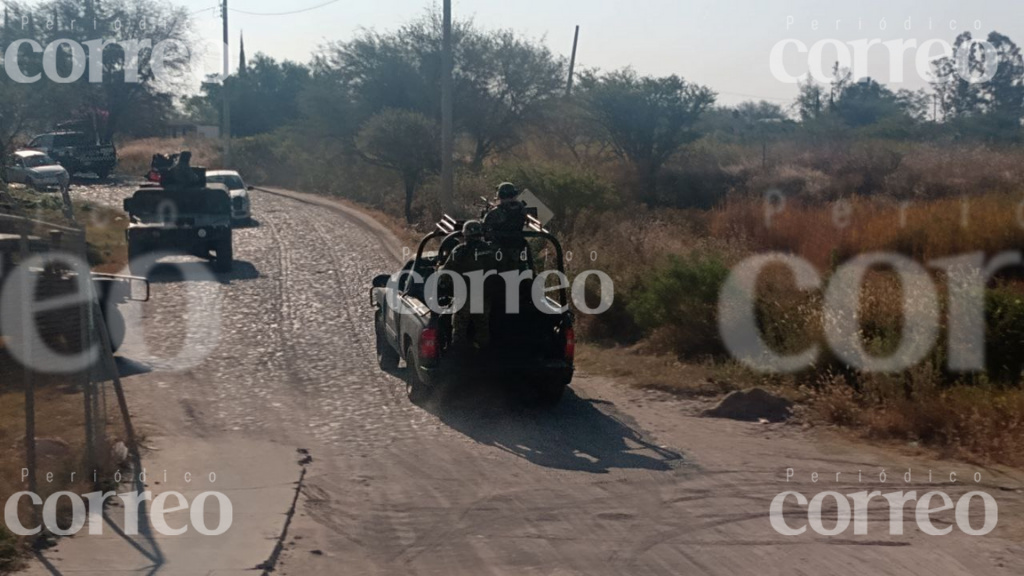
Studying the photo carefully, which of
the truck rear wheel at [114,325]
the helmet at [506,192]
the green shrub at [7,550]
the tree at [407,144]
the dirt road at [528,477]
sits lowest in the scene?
the dirt road at [528,477]

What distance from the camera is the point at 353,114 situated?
47.2 metres

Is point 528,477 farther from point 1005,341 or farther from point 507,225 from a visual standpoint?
point 1005,341

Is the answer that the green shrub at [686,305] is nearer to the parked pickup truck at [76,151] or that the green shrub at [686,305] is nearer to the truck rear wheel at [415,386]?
the truck rear wheel at [415,386]

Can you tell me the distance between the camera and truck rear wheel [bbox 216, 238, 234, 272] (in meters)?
21.4

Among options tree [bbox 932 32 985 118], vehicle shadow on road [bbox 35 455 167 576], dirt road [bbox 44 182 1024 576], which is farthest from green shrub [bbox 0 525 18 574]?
tree [bbox 932 32 985 118]

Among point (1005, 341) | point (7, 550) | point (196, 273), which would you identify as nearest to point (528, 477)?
point (7, 550)

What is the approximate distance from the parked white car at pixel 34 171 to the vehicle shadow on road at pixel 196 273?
8.99 meters

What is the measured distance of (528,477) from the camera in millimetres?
8391

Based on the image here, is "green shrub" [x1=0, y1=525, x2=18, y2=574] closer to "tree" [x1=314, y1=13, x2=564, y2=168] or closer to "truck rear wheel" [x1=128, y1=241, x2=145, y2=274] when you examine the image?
"truck rear wheel" [x1=128, y1=241, x2=145, y2=274]

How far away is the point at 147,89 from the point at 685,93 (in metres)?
Result: 27.5

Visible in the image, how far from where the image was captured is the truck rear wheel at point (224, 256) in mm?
21406

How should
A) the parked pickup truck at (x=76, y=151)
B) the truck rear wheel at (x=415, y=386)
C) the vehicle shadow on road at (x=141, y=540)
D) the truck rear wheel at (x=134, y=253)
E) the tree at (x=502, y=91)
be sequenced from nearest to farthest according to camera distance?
the vehicle shadow on road at (x=141, y=540), the truck rear wheel at (x=415, y=386), the truck rear wheel at (x=134, y=253), the parked pickup truck at (x=76, y=151), the tree at (x=502, y=91)

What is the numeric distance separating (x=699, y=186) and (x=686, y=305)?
2306 centimetres

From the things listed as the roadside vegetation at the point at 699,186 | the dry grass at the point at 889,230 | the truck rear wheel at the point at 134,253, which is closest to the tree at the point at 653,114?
the roadside vegetation at the point at 699,186
